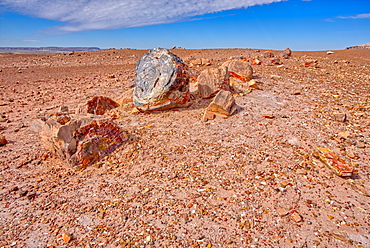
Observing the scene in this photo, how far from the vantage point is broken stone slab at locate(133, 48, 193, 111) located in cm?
579

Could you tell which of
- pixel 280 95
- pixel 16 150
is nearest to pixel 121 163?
pixel 16 150

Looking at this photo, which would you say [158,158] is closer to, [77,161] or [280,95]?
[77,161]

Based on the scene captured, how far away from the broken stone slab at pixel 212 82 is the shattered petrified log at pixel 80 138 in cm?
307

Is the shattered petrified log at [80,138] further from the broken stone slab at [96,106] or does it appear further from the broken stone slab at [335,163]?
the broken stone slab at [335,163]

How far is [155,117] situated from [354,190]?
13.2ft

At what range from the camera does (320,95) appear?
7074 mm

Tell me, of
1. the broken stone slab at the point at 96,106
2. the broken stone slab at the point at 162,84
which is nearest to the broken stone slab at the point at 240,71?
the broken stone slab at the point at 162,84

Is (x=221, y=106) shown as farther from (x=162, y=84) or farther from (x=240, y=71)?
(x=240, y=71)

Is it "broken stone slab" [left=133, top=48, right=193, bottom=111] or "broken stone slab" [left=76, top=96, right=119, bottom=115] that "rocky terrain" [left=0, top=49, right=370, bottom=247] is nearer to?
"broken stone slab" [left=133, top=48, right=193, bottom=111]

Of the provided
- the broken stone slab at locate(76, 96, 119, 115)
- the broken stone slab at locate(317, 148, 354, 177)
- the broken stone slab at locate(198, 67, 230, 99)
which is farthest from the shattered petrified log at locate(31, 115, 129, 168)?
the broken stone slab at locate(317, 148, 354, 177)

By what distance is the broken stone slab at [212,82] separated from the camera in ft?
22.1

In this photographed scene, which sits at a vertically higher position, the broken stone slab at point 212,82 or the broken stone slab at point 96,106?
the broken stone slab at point 212,82

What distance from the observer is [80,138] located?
4.11 metres

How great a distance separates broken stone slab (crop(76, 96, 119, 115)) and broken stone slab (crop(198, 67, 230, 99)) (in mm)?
2506
